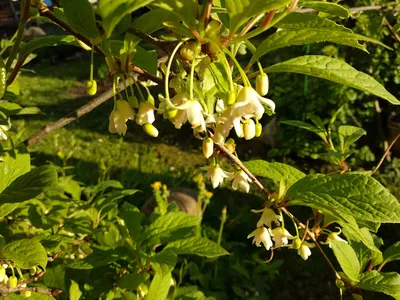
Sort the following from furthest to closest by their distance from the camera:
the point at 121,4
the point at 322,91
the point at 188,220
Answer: the point at 322,91 → the point at 188,220 → the point at 121,4

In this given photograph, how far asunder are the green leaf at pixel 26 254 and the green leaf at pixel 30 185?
11 centimetres

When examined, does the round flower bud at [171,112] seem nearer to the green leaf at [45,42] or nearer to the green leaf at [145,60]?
the green leaf at [145,60]

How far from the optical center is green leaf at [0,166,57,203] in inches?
31.2

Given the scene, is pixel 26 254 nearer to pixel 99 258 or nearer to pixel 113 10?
pixel 99 258

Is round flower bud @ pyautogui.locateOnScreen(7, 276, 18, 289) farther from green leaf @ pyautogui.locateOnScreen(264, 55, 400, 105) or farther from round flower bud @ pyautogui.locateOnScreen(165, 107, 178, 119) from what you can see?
green leaf @ pyautogui.locateOnScreen(264, 55, 400, 105)

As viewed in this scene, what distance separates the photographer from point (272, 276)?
2.78 m

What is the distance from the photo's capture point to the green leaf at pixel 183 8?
0.49 meters

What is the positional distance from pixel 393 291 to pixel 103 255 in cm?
79

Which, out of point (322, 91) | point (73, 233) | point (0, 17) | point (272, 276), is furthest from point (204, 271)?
point (0, 17)

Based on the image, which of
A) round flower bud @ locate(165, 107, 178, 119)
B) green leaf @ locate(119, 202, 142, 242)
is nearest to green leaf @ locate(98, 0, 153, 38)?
round flower bud @ locate(165, 107, 178, 119)

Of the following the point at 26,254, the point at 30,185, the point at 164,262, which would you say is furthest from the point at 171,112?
the point at 164,262

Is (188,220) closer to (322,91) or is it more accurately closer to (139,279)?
(139,279)

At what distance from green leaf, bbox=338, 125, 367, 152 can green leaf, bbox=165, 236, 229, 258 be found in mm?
436

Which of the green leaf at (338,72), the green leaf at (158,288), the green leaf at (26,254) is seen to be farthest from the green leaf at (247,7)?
the green leaf at (158,288)
